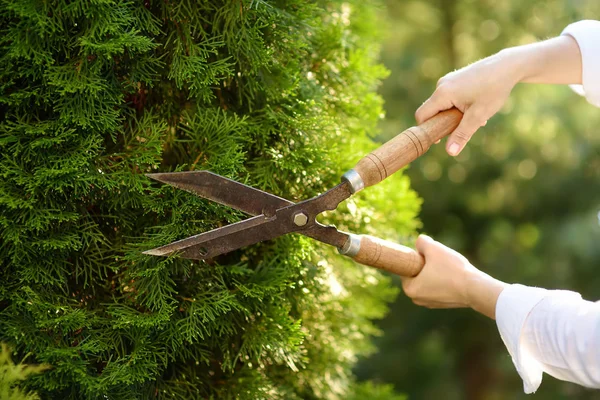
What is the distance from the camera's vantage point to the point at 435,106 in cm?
85

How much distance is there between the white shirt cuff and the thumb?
0.65 feet

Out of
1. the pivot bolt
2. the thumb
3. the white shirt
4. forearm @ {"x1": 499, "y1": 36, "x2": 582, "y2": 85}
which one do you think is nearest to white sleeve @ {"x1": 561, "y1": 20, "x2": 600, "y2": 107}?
forearm @ {"x1": 499, "y1": 36, "x2": 582, "y2": 85}

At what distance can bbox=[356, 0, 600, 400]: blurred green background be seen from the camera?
260 centimetres

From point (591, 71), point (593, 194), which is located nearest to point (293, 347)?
point (591, 71)

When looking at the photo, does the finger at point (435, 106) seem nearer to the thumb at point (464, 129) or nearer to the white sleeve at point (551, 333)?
the thumb at point (464, 129)

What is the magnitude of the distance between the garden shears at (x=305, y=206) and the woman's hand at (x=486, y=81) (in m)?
0.02

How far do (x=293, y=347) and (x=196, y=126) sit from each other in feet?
1.00

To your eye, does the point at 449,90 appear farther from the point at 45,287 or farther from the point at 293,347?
the point at 45,287

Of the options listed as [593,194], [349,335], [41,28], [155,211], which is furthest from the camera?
[593,194]

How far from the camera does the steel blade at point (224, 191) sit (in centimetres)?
75

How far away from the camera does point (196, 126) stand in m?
0.80

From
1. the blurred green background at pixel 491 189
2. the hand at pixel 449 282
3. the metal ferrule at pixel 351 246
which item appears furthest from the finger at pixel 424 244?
the blurred green background at pixel 491 189

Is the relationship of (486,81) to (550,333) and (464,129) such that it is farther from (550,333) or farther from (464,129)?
(550,333)

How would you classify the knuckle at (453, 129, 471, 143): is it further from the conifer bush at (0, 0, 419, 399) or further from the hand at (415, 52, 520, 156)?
the conifer bush at (0, 0, 419, 399)
